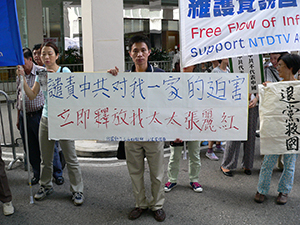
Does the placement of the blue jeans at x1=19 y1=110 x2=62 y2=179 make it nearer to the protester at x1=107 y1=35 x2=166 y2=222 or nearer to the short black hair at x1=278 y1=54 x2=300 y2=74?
the protester at x1=107 y1=35 x2=166 y2=222

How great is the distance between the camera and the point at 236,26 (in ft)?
11.8

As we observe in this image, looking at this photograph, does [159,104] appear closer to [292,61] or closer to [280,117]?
[280,117]

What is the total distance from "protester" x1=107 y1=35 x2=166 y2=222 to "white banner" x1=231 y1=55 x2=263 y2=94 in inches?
59.2

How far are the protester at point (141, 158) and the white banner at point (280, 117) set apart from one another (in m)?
1.20

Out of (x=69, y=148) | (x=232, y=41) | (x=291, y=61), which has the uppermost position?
(x=232, y=41)

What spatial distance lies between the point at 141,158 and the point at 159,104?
63 cm

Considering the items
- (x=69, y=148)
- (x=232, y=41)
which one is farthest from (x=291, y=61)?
(x=69, y=148)

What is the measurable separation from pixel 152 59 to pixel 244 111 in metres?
11.0

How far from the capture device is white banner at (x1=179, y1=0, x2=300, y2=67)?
360 centimetres

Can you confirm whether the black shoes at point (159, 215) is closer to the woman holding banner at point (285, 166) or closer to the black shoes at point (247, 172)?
the woman holding banner at point (285, 166)

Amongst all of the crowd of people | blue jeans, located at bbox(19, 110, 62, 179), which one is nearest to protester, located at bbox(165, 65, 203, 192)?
the crowd of people

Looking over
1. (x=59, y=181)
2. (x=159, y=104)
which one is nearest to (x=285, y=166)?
(x=159, y=104)

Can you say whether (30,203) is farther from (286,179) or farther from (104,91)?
(286,179)

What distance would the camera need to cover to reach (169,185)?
4266 mm
